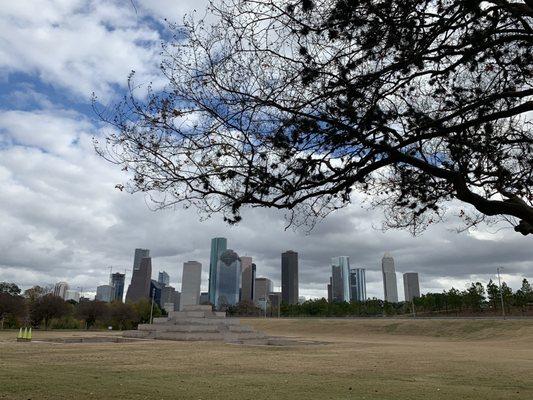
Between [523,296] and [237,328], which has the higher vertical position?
[523,296]

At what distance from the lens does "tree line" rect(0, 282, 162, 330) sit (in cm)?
6088

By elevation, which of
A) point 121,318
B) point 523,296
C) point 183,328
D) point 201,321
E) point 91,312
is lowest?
point 183,328

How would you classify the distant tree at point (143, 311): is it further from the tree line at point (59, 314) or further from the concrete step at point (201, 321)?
the concrete step at point (201, 321)

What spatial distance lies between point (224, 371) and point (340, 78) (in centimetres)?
1017

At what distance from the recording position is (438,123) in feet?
22.3

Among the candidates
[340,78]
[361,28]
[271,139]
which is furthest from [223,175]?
[361,28]

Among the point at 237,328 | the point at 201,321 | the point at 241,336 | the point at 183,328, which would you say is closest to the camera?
the point at 241,336

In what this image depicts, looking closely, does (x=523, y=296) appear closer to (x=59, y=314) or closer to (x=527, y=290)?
(x=527, y=290)

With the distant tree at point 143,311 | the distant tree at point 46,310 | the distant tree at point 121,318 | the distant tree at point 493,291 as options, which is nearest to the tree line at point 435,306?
the distant tree at point 493,291

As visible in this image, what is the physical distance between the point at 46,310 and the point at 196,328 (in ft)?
112

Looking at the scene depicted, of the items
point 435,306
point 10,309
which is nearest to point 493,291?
point 435,306

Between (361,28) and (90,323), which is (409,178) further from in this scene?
(90,323)

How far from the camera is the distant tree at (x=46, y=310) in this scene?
6228 cm

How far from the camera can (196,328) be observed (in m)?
37.7
